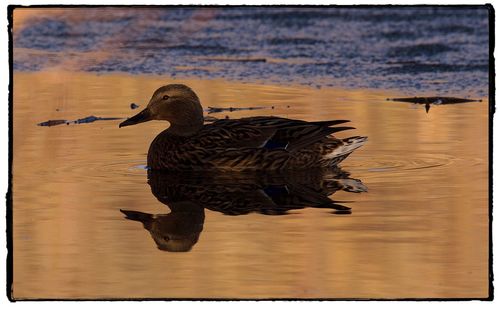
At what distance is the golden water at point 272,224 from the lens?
855 centimetres

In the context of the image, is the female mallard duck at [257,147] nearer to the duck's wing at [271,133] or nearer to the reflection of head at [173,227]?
the duck's wing at [271,133]

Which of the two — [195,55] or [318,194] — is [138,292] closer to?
[318,194]

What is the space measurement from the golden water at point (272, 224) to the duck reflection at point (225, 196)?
12 cm

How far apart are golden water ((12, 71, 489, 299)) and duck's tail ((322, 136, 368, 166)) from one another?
0.46ft

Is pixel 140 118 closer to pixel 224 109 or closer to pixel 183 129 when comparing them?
pixel 183 129

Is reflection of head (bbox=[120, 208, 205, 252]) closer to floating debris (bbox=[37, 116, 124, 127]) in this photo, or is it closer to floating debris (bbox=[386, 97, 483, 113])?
floating debris (bbox=[37, 116, 124, 127])

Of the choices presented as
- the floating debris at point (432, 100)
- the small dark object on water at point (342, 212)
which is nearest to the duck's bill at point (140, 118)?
the floating debris at point (432, 100)

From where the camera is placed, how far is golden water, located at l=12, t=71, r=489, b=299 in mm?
8555

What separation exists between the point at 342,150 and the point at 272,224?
2606mm

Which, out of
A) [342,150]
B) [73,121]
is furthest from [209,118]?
[342,150]

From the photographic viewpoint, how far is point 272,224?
966cm

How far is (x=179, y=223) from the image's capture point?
32.0ft

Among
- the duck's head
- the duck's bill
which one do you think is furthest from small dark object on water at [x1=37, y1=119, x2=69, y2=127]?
the duck's head

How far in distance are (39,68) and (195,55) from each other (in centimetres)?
221
